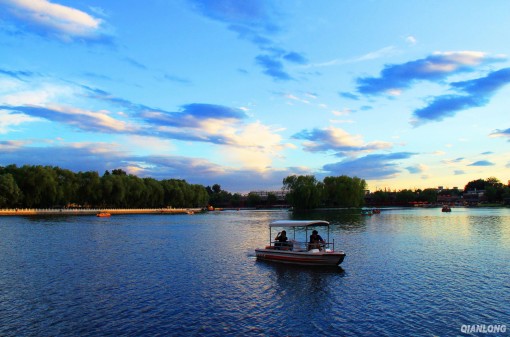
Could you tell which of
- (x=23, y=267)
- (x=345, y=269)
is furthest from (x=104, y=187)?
(x=345, y=269)

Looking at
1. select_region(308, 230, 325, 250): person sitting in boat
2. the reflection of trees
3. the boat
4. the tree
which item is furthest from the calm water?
the tree

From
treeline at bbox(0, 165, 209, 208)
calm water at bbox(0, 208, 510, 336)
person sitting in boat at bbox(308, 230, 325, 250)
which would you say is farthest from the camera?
treeline at bbox(0, 165, 209, 208)

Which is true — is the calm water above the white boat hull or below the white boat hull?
below

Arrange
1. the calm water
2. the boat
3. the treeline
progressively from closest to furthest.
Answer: the calm water → the boat → the treeline

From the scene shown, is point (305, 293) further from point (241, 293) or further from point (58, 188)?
point (58, 188)

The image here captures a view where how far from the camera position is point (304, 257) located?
140ft

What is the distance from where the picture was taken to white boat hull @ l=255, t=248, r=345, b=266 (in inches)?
1617

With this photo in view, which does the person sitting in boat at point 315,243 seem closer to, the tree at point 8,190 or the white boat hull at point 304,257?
the white boat hull at point 304,257

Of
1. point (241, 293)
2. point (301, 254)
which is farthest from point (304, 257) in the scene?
point (241, 293)

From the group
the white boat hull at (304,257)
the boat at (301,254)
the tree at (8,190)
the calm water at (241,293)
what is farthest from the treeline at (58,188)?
the white boat hull at (304,257)

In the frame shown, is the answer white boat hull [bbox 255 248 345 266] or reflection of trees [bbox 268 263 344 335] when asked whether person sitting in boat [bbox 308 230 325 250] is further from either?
reflection of trees [bbox 268 263 344 335]

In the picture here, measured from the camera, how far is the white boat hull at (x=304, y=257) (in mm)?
41062

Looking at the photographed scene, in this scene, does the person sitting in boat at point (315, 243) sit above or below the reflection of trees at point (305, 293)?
above

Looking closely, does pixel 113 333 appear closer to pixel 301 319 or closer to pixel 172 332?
pixel 172 332
